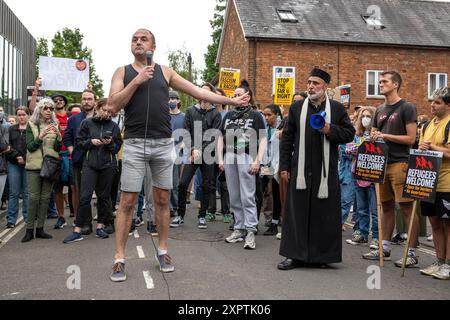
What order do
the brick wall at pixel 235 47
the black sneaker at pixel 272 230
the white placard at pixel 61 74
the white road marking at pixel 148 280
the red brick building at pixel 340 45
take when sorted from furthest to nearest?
the brick wall at pixel 235 47 < the red brick building at pixel 340 45 < the white placard at pixel 61 74 < the black sneaker at pixel 272 230 < the white road marking at pixel 148 280

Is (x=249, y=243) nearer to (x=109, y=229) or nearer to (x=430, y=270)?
(x=430, y=270)

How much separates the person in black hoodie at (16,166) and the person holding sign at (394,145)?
590 cm

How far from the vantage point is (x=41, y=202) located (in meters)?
7.76

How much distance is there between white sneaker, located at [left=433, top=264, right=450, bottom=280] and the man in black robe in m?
1.04

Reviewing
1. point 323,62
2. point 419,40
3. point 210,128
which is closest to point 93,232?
point 210,128

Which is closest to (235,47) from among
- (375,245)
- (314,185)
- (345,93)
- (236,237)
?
(345,93)

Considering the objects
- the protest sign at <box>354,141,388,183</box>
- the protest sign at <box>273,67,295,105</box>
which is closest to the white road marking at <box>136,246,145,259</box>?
the protest sign at <box>354,141,388,183</box>

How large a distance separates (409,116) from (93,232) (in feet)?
17.0

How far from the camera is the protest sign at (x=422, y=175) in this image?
5.40m

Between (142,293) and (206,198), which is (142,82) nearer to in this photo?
(142,293)

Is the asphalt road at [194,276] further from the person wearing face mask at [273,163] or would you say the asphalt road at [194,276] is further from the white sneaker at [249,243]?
the person wearing face mask at [273,163]

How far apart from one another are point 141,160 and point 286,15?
28.8m

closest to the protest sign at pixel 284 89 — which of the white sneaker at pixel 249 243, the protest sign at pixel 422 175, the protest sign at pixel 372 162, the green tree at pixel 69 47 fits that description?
the white sneaker at pixel 249 243
